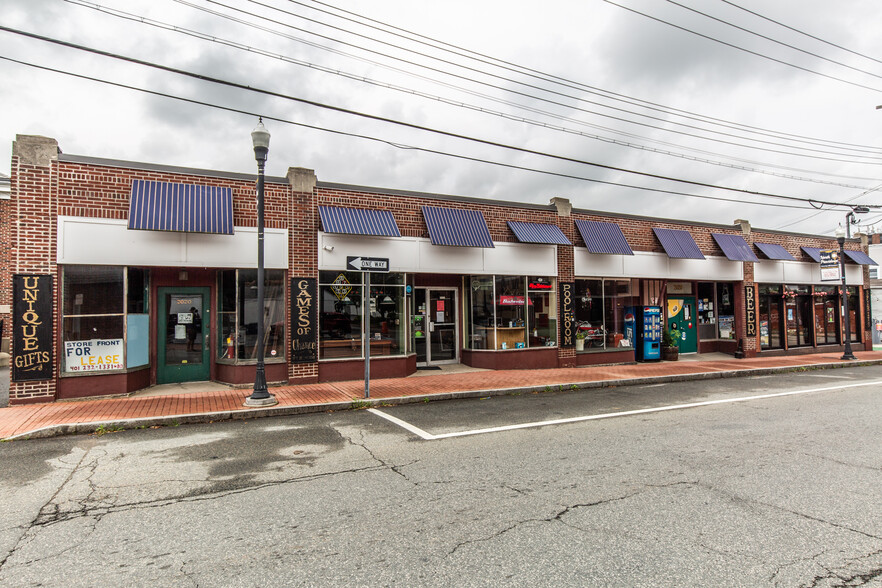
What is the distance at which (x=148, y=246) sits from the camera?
10344 mm

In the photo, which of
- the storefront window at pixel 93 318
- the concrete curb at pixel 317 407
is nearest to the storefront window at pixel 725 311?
the concrete curb at pixel 317 407

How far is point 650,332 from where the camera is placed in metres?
16.8

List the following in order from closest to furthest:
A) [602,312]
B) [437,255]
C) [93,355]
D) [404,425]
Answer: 1. [404,425]
2. [93,355]
3. [437,255]
4. [602,312]

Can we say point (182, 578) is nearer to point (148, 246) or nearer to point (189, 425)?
point (189, 425)

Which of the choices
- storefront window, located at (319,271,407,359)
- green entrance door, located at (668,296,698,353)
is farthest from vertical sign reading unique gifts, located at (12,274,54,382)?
green entrance door, located at (668,296,698,353)

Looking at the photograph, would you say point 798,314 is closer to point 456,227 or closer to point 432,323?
point 432,323

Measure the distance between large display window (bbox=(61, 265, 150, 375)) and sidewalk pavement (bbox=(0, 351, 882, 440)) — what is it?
0.80 m

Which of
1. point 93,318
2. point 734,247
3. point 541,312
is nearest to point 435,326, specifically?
point 541,312

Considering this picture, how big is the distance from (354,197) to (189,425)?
6548mm

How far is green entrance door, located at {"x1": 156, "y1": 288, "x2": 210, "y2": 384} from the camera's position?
11.3 metres

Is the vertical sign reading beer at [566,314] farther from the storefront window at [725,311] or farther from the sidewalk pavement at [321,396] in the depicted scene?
the storefront window at [725,311]

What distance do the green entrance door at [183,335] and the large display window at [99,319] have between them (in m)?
0.81

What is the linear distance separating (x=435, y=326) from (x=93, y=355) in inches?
323

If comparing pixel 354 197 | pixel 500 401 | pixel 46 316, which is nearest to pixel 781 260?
pixel 500 401
